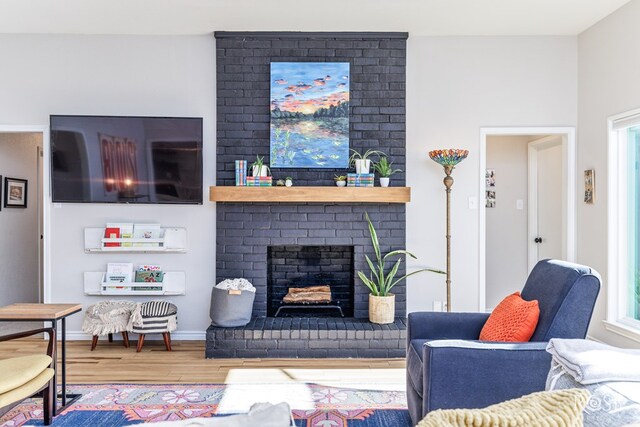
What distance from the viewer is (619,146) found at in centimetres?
349

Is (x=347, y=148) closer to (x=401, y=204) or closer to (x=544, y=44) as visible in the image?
(x=401, y=204)

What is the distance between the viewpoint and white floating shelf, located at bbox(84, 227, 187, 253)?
3785 millimetres

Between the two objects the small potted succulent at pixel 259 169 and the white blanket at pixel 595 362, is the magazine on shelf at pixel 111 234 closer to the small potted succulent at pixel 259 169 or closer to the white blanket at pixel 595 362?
the small potted succulent at pixel 259 169

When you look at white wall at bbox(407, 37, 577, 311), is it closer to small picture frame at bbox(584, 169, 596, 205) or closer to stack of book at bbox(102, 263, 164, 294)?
small picture frame at bbox(584, 169, 596, 205)

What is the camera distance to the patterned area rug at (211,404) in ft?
7.79

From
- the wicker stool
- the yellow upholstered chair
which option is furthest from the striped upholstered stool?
the yellow upholstered chair

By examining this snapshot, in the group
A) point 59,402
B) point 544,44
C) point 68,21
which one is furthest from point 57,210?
point 544,44

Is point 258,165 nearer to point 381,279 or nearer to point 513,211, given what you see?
point 381,279

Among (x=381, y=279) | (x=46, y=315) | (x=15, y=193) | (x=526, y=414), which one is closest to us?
(x=526, y=414)

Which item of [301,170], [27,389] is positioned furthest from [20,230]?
[27,389]

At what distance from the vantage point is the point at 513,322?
2.12 meters

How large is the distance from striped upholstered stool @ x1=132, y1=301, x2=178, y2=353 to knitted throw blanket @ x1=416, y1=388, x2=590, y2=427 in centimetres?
330

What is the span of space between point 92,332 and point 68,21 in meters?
2.59

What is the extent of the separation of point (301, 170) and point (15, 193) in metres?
3.31
